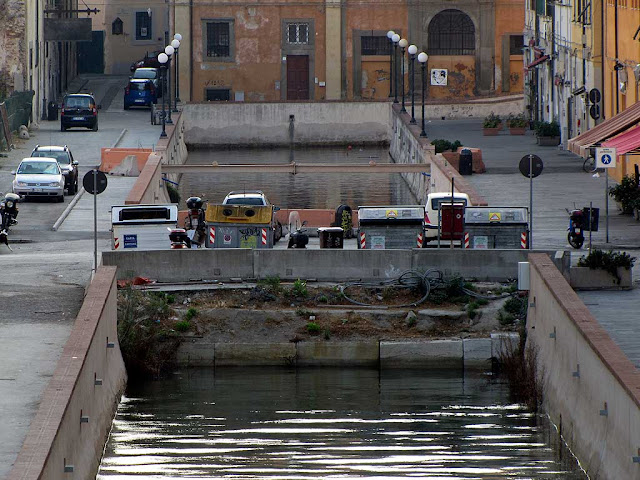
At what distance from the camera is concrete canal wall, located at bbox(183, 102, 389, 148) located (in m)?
74.6

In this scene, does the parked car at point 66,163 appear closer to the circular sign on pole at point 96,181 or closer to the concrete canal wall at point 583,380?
the circular sign on pole at point 96,181

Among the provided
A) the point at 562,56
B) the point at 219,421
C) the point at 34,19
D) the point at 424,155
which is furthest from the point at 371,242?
the point at 34,19

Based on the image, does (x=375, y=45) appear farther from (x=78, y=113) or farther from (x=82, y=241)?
(x=82, y=241)

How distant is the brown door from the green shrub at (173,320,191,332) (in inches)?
2114

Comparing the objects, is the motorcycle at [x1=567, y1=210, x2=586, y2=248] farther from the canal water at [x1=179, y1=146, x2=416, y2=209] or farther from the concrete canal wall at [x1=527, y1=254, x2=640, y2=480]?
the canal water at [x1=179, y1=146, x2=416, y2=209]

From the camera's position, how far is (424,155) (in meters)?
53.0

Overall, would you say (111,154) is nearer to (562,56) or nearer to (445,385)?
(562,56)

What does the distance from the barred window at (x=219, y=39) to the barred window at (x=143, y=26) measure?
12540mm

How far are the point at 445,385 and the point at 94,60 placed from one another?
69269mm

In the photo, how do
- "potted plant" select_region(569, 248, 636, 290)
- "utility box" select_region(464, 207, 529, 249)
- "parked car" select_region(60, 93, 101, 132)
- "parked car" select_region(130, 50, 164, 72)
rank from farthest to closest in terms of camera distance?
"parked car" select_region(130, 50, 164, 72), "parked car" select_region(60, 93, 101, 132), "utility box" select_region(464, 207, 529, 249), "potted plant" select_region(569, 248, 636, 290)

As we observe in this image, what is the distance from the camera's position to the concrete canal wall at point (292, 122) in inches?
2938

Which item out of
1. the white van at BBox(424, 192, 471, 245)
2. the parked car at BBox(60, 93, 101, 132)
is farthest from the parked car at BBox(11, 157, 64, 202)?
the parked car at BBox(60, 93, 101, 132)

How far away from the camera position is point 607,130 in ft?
119

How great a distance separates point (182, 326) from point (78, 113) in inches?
1508
